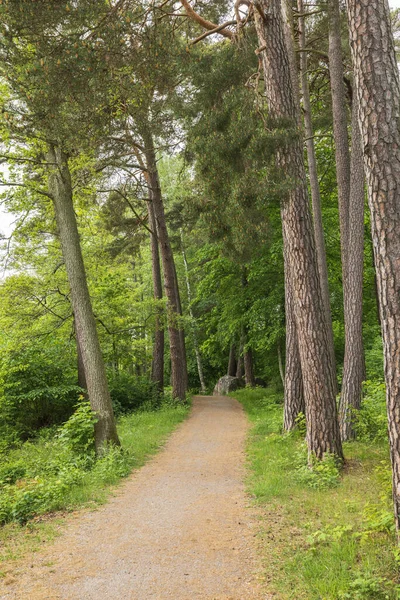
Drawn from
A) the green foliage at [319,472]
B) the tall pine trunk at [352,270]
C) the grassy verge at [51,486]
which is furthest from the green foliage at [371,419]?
the grassy verge at [51,486]

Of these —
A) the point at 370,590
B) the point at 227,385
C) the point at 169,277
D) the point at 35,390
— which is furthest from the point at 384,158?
the point at 227,385

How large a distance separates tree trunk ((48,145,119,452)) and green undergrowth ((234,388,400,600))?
2.94m

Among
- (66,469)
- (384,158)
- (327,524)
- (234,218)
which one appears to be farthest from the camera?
(66,469)

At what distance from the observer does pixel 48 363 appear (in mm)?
13938

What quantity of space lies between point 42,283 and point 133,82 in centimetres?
762

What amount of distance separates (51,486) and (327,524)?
394 centimetres

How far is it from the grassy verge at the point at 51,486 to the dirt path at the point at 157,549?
277 millimetres

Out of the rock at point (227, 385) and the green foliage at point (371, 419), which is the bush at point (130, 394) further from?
the green foliage at point (371, 419)

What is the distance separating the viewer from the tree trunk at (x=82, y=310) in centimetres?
930

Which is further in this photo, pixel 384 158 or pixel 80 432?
pixel 80 432

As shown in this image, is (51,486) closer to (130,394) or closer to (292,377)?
(292,377)

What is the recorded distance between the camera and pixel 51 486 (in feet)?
22.9

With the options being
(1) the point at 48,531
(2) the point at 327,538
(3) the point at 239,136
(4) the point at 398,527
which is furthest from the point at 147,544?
(3) the point at 239,136

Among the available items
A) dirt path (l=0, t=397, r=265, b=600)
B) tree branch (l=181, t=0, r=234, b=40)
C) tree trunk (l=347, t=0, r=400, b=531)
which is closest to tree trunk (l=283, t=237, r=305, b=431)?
dirt path (l=0, t=397, r=265, b=600)
